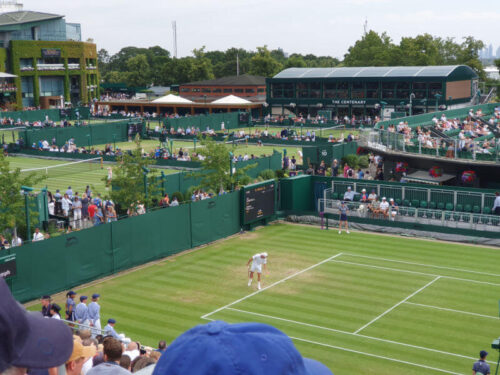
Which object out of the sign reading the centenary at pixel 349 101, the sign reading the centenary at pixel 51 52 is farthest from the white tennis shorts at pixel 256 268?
the sign reading the centenary at pixel 51 52

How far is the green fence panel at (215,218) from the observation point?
3016 cm

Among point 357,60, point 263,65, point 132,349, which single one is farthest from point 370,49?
point 132,349

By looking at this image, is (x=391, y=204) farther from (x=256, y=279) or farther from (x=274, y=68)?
(x=274, y=68)

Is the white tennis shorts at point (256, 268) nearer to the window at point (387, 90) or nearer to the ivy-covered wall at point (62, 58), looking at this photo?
the window at point (387, 90)

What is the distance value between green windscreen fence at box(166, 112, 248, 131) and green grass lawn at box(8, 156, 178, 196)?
18.7 m

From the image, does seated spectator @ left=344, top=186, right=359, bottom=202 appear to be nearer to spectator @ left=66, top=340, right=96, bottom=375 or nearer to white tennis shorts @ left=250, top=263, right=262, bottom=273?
white tennis shorts @ left=250, top=263, right=262, bottom=273

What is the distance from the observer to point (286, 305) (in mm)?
22453

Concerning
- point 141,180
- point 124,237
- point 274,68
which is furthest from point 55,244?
point 274,68

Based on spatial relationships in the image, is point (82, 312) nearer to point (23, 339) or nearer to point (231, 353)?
point (23, 339)

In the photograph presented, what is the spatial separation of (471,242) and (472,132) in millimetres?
16326

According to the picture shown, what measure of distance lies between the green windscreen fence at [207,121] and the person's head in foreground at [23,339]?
233ft

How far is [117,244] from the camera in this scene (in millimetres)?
26125

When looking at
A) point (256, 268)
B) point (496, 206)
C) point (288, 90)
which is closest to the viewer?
point (256, 268)

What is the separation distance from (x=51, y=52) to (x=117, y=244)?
93.3m
